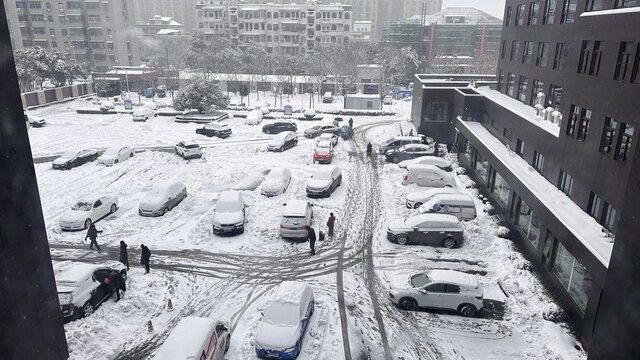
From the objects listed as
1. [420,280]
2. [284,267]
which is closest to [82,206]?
[284,267]

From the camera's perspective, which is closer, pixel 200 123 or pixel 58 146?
pixel 58 146

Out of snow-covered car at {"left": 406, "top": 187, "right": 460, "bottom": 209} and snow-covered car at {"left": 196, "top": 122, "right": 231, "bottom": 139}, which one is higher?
snow-covered car at {"left": 196, "top": 122, "right": 231, "bottom": 139}

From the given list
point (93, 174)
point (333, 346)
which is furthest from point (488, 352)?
point (93, 174)

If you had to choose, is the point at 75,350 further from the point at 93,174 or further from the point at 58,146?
the point at 58,146

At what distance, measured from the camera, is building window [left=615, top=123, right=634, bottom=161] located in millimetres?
14094

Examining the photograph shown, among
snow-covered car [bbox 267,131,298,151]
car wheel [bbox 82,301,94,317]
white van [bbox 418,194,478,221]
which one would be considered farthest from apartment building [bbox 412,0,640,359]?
snow-covered car [bbox 267,131,298,151]

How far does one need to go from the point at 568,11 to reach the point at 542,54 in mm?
3778

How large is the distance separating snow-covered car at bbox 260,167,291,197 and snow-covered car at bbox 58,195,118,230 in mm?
8824

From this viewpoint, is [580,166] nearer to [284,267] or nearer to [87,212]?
[284,267]

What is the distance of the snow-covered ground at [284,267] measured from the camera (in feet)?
44.9

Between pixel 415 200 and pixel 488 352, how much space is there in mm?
11901

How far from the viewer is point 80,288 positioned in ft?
47.5

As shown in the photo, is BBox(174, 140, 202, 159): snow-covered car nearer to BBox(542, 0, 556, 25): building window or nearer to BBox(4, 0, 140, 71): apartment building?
BBox(542, 0, 556, 25): building window

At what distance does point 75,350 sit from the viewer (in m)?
12.8
